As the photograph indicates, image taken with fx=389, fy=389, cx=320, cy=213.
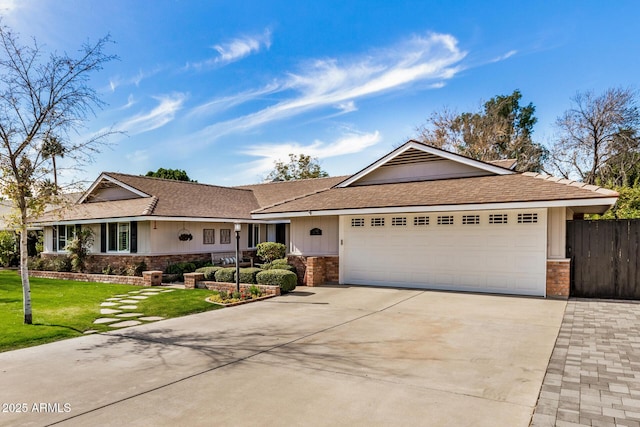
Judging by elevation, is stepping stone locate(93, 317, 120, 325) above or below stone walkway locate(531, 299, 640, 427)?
below

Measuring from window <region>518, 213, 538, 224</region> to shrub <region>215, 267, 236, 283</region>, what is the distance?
8.83m

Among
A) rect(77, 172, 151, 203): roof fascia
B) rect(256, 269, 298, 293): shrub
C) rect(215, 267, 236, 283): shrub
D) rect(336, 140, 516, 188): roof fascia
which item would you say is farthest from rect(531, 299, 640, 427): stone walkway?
rect(77, 172, 151, 203): roof fascia

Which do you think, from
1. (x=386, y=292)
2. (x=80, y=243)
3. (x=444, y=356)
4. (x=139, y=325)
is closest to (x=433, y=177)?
(x=386, y=292)

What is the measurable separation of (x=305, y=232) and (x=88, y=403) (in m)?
10.9

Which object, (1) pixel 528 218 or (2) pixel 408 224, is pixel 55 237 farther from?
(1) pixel 528 218

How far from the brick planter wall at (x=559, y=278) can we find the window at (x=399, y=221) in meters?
4.22

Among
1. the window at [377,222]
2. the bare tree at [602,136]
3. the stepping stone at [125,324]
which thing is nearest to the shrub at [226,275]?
the stepping stone at [125,324]

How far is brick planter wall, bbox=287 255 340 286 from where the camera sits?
1344 centimetres

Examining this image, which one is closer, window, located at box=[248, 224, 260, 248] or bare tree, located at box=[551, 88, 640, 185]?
window, located at box=[248, 224, 260, 248]

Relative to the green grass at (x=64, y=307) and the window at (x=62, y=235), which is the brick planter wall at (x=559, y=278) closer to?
the green grass at (x=64, y=307)

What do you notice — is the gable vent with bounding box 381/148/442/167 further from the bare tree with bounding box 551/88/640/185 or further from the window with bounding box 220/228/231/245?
the bare tree with bounding box 551/88/640/185

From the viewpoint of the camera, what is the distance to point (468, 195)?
11414 mm

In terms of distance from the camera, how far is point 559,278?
414 inches

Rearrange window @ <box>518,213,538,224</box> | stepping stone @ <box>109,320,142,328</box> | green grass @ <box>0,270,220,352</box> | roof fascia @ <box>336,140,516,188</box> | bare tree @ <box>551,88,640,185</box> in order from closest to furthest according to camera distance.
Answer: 1. green grass @ <box>0,270,220,352</box>
2. stepping stone @ <box>109,320,142,328</box>
3. window @ <box>518,213,538,224</box>
4. roof fascia @ <box>336,140,516,188</box>
5. bare tree @ <box>551,88,640,185</box>
